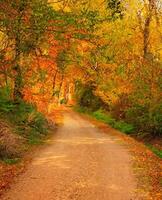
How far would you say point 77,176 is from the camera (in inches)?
552

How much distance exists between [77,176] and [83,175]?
0.90ft

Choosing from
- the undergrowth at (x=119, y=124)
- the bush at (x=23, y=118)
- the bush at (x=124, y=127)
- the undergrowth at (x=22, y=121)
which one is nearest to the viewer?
the undergrowth at (x=22, y=121)

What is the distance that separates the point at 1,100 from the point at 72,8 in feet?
25.2

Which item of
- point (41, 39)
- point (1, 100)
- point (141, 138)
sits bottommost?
point (141, 138)

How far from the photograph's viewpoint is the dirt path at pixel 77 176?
11672mm

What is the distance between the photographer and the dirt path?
38.3 feet

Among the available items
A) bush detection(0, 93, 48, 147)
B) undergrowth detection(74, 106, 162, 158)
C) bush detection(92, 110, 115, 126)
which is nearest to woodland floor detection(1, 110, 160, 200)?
undergrowth detection(74, 106, 162, 158)

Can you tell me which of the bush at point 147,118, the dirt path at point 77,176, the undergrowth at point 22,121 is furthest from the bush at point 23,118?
the bush at point 147,118

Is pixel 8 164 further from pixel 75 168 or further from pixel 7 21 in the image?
pixel 7 21

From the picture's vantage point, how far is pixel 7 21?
43.3ft

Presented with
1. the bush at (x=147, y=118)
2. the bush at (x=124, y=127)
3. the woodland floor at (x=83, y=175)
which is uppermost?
the bush at (x=147, y=118)

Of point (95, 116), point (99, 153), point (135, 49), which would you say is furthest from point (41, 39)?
point (95, 116)

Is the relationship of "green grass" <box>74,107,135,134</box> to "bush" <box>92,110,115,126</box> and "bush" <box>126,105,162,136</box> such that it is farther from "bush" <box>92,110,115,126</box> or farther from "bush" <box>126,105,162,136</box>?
"bush" <box>126,105,162,136</box>

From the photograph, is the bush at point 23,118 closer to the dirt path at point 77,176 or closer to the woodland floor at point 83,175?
the woodland floor at point 83,175
